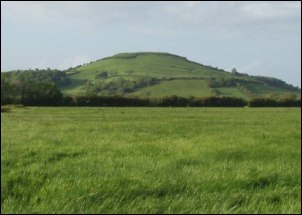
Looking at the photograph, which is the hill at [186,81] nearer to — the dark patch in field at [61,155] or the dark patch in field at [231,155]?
the dark patch in field at [231,155]

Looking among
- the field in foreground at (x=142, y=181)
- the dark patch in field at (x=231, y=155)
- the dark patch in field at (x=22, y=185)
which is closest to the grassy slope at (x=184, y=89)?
the dark patch in field at (x=231, y=155)

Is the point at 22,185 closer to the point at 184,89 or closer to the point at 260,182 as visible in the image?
the point at 260,182

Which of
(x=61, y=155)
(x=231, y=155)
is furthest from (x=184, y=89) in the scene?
(x=61, y=155)

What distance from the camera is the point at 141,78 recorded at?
45.8 meters

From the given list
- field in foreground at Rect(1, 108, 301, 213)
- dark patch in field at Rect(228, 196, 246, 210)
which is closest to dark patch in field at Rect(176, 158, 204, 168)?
field in foreground at Rect(1, 108, 301, 213)

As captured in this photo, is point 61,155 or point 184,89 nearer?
point 61,155

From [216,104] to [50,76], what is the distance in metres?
73.3

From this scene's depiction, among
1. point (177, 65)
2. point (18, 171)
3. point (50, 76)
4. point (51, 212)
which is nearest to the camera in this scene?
point (51, 212)

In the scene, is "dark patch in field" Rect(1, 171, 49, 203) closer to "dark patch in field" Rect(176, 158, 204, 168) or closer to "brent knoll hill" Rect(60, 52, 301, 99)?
"dark patch in field" Rect(176, 158, 204, 168)

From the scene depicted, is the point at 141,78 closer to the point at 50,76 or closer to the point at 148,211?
the point at 50,76

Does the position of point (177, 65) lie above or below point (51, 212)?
above

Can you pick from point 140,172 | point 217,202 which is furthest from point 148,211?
point 140,172

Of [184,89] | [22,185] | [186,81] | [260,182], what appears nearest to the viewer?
[22,185]

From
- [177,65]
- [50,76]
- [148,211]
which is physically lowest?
[148,211]
